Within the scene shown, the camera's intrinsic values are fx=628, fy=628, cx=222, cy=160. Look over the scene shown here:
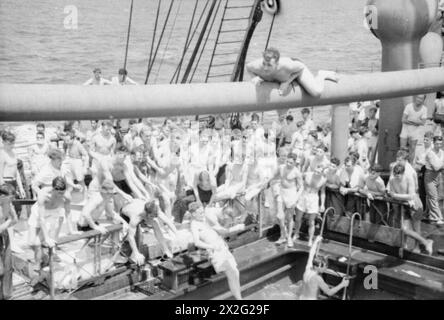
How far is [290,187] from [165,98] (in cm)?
547

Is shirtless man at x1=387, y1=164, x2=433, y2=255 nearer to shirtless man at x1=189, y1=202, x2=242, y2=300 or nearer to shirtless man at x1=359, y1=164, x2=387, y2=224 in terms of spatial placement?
shirtless man at x1=359, y1=164, x2=387, y2=224

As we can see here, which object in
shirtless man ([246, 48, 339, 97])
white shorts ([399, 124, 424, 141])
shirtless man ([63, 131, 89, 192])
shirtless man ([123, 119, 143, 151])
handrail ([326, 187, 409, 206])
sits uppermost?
shirtless man ([246, 48, 339, 97])

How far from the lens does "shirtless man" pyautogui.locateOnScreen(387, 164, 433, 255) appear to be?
25.8 ft

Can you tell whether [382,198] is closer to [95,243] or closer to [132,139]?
[95,243]

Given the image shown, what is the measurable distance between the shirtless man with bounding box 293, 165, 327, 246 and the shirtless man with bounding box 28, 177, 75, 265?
324 centimetres

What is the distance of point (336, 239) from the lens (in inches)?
359

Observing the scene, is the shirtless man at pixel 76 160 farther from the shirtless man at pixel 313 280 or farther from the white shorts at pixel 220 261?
the shirtless man at pixel 313 280

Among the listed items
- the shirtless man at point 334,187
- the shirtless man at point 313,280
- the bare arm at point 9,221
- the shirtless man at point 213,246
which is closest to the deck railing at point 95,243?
the bare arm at point 9,221

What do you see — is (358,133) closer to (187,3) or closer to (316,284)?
(316,284)

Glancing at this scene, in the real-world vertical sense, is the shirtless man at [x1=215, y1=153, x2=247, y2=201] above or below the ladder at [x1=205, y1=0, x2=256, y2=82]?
below

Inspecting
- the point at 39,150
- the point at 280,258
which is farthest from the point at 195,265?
the point at 39,150

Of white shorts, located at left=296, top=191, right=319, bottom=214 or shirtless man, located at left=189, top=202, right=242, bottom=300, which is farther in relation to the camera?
white shorts, located at left=296, top=191, right=319, bottom=214

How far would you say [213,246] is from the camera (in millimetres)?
7387

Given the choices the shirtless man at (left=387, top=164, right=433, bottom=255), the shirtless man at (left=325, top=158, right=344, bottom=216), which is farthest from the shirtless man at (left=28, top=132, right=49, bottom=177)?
the shirtless man at (left=387, top=164, right=433, bottom=255)
